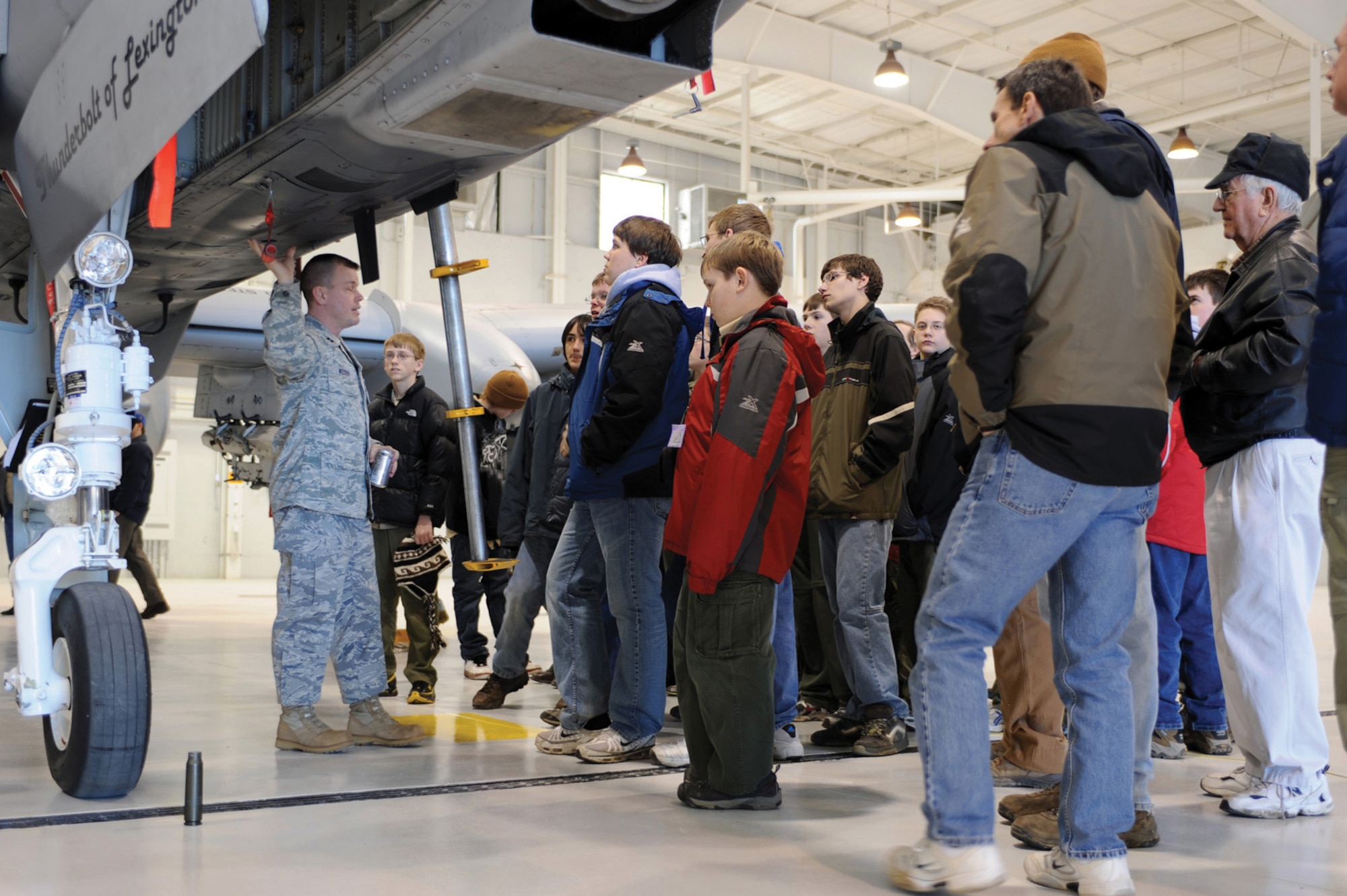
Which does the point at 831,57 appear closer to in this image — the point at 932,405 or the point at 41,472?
the point at 932,405

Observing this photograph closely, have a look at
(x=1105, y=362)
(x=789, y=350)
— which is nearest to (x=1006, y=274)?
(x=1105, y=362)

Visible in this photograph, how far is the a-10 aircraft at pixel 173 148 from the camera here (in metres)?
2.62

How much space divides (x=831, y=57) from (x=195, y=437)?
13.1 metres

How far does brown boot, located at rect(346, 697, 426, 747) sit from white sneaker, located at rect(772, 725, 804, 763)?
133 centimetres

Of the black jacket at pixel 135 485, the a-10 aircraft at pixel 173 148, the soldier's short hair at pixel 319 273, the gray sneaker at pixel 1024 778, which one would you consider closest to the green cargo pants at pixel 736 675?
the gray sneaker at pixel 1024 778

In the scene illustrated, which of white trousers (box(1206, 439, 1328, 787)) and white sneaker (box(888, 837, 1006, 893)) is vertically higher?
white trousers (box(1206, 439, 1328, 787))

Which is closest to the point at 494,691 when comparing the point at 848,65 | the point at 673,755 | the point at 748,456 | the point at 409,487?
the point at 409,487

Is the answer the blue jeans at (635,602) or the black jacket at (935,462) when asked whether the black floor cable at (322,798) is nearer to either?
the blue jeans at (635,602)

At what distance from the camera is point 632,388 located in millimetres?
3604

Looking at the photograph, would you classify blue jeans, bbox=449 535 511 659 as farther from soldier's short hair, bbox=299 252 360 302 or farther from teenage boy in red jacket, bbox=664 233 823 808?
teenage boy in red jacket, bbox=664 233 823 808

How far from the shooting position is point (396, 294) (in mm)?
19844

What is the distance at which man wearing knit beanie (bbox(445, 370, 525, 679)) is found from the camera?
237 inches

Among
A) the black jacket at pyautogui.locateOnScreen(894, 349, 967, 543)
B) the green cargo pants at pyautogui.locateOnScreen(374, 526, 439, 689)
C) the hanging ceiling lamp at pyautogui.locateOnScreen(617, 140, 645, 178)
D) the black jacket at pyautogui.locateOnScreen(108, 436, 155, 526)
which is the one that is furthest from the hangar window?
the black jacket at pyautogui.locateOnScreen(894, 349, 967, 543)

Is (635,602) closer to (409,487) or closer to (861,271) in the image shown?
(861,271)
